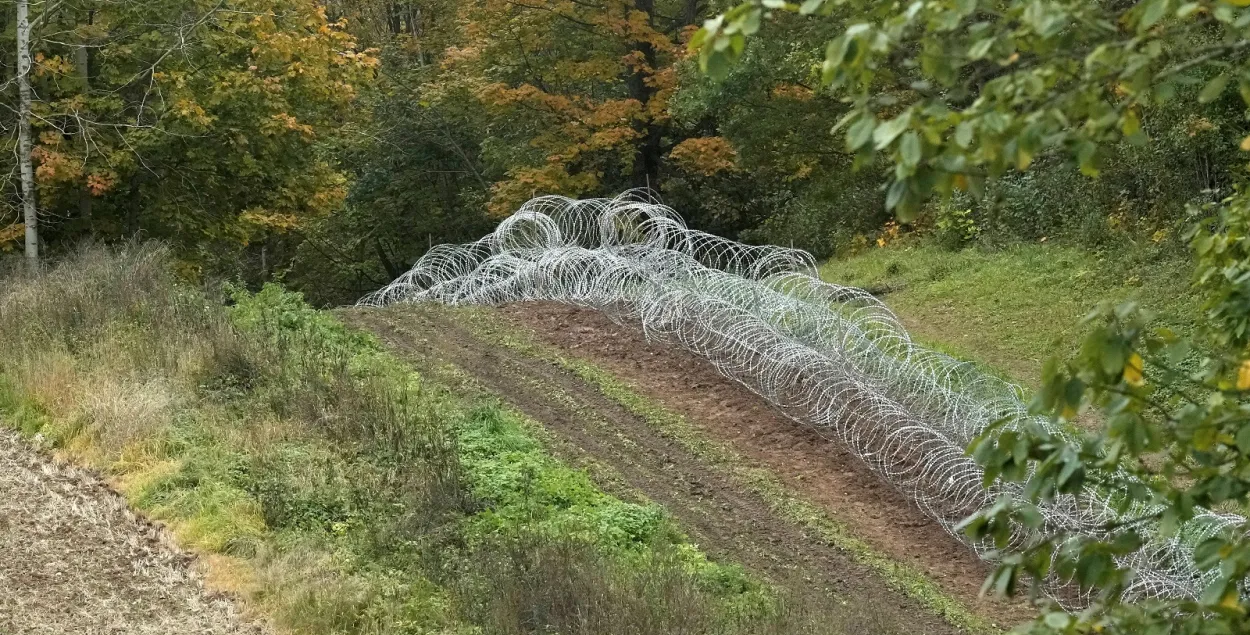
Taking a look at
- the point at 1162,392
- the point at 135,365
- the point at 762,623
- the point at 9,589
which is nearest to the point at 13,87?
the point at 135,365

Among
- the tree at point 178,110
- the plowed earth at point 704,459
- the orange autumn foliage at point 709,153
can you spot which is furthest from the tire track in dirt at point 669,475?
the orange autumn foliage at point 709,153

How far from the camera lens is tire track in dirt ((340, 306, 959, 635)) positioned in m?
8.22

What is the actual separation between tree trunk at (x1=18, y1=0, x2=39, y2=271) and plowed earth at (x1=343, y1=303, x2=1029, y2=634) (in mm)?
3491

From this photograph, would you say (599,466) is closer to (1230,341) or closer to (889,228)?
(1230,341)

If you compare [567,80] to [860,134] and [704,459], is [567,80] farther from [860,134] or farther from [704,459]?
[860,134]

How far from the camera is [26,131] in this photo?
13.3m

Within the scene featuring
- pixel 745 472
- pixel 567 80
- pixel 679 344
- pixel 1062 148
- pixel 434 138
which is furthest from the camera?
pixel 434 138

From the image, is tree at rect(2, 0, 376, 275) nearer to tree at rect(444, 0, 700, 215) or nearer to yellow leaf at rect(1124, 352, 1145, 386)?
tree at rect(444, 0, 700, 215)

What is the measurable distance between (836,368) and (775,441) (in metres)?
0.96

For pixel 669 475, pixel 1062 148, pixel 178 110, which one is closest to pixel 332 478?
pixel 669 475

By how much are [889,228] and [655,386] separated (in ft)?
34.3

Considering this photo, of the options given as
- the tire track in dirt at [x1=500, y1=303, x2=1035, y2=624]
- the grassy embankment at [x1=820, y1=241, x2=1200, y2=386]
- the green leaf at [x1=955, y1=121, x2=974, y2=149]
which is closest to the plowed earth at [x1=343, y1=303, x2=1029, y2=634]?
the tire track in dirt at [x1=500, y1=303, x2=1035, y2=624]

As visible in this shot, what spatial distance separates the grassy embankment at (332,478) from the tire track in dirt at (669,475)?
527mm

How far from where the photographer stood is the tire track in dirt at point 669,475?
27.0ft
